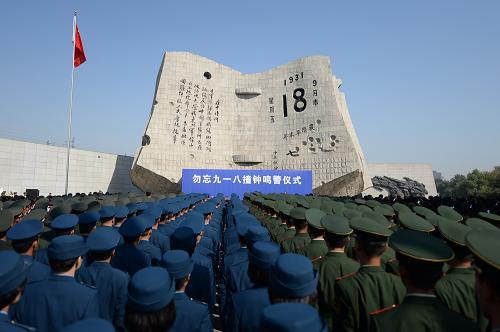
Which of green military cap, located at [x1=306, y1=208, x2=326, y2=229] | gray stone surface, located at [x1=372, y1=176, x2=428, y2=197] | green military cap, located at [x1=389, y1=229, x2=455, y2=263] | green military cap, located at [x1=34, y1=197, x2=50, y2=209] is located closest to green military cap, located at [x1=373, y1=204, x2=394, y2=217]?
green military cap, located at [x1=306, y1=208, x2=326, y2=229]

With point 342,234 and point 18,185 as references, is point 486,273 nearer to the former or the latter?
point 342,234

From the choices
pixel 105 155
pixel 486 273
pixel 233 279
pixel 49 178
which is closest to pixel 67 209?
pixel 233 279

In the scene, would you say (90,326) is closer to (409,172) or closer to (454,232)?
(454,232)

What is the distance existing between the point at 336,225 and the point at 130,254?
6.31ft

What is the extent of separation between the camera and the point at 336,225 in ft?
8.68

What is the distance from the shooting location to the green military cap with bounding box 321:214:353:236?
253 centimetres

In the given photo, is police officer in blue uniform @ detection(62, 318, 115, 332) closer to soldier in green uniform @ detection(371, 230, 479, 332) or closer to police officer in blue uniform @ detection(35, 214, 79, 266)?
soldier in green uniform @ detection(371, 230, 479, 332)

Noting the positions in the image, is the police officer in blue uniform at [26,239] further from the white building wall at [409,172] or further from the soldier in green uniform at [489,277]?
the white building wall at [409,172]

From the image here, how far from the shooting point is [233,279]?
112 inches

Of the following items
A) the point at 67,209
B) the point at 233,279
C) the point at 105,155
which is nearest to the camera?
the point at 233,279

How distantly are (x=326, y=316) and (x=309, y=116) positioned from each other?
21286 millimetres

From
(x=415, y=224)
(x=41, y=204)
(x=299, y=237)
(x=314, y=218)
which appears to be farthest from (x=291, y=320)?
(x=41, y=204)

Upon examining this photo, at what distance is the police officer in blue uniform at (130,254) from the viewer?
10.7 ft

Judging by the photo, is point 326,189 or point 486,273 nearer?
point 486,273
